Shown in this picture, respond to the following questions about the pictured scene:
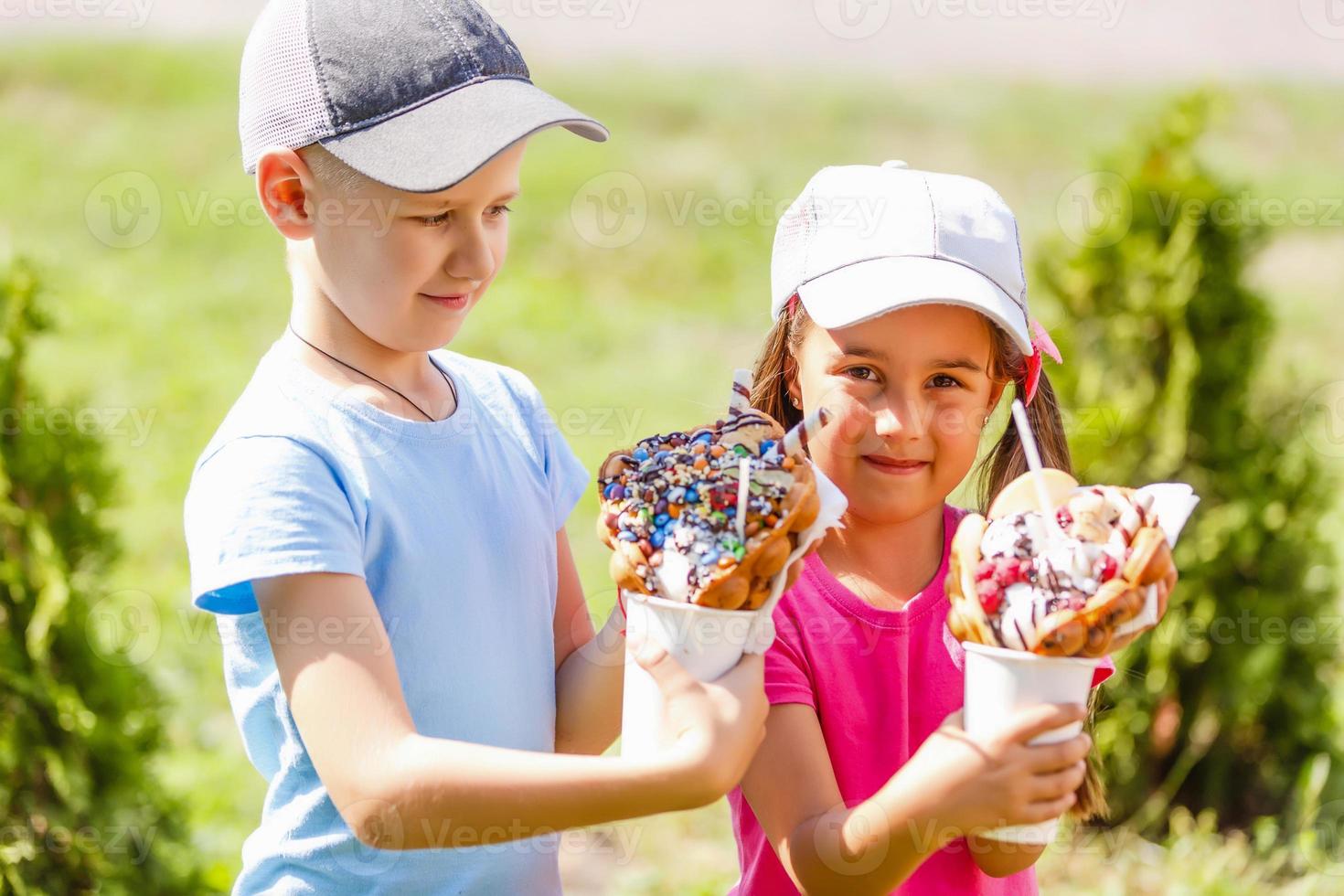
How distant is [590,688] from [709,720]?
0.49 metres

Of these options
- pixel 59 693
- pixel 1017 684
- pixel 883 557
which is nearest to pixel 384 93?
pixel 883 557

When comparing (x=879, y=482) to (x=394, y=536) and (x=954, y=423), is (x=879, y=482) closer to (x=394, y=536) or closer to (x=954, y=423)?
(x=954, y=423)

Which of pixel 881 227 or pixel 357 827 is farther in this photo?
pixel 881 227

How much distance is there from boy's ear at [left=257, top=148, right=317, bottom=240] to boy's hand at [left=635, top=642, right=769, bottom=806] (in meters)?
0.82

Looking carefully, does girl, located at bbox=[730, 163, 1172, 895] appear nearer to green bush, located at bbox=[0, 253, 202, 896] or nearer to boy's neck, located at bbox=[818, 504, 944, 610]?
boy's neck, located at bbox=[818, 504, 944, 610]

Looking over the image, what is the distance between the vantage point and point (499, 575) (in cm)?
212

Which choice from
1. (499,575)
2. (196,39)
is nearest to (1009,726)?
(499,575)

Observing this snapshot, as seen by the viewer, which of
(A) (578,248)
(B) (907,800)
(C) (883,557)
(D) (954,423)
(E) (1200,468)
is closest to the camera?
(B) (907,800)

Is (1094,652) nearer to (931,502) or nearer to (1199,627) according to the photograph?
(931,502)

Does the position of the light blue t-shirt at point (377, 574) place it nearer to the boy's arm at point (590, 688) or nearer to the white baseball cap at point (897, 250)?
the boy's arm at point (590, 688)

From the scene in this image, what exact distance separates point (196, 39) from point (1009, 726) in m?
14.5

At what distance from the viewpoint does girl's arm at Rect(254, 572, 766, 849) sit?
173cm

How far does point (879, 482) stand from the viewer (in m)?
2.17

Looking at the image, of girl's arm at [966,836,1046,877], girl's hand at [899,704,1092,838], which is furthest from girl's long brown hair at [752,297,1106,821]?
girl's hand at [899,704,1092,838]
